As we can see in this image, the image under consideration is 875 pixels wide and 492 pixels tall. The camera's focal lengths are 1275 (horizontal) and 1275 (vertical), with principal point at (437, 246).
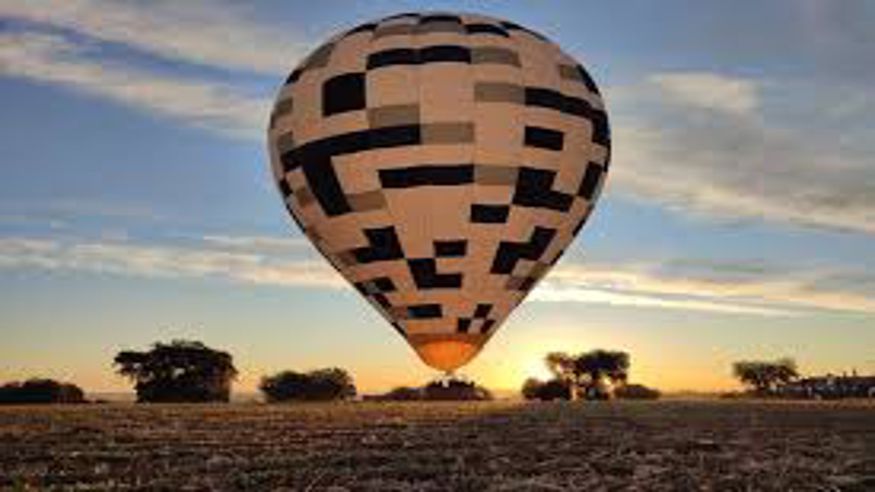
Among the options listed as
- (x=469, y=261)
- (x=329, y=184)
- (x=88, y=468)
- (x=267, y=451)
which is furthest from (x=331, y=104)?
(x=88, y=468)

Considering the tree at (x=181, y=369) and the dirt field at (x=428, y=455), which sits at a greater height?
the tree at (x=181, y=369)

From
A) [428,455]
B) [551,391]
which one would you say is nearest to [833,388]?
[551,391]

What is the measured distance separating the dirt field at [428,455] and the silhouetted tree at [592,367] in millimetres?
126458

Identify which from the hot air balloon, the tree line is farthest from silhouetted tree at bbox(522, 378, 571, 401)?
the hot air balloon

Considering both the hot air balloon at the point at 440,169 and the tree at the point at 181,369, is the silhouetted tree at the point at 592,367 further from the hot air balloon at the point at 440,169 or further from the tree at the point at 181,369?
the hot air balloon at the point at 440,169

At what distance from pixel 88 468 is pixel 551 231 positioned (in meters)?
25.0

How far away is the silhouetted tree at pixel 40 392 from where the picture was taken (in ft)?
325

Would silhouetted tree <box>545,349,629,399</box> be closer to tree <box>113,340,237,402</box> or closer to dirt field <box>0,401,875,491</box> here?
tree <box>113,340,237,402</box>

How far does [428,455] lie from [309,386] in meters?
104

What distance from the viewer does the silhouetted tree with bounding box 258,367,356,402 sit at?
126 metres

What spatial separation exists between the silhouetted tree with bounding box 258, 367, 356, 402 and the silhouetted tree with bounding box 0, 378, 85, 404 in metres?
26.2

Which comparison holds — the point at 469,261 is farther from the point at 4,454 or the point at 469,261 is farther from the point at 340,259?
the point at 4,454

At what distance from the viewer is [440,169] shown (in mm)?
42438

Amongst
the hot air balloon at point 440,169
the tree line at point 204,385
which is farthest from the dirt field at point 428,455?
the tree line at point 204,385
